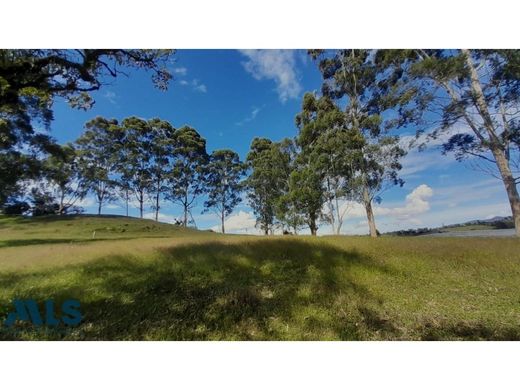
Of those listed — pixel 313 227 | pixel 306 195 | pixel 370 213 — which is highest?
pixel 306 195

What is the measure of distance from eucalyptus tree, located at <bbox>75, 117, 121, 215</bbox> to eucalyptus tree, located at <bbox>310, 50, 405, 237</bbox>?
5.11 metres

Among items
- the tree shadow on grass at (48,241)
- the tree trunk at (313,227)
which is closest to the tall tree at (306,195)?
the tree trunk at (313,227)

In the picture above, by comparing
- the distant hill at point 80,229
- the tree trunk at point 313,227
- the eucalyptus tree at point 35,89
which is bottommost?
the tree trunk at point 313,227

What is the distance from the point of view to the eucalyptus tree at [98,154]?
5160 millimetres

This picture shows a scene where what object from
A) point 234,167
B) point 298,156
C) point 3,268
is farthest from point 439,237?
point 3,268

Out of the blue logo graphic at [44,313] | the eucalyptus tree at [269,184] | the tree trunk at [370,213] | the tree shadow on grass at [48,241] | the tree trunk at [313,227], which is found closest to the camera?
the blue logo graphic at [44,313]

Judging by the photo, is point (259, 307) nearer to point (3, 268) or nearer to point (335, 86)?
point (3, 268)

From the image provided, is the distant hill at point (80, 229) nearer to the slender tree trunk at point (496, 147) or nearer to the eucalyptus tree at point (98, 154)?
the eucalyptus tree at point (98, 154)

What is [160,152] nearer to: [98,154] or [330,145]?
[98,154]

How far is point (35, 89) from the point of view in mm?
4520

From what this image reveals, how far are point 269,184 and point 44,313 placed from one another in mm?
5254

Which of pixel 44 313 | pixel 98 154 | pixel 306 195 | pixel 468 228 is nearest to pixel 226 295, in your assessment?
pixel 44 313

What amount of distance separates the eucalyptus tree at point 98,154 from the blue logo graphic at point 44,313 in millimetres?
2390

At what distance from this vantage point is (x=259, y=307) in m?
3.60
